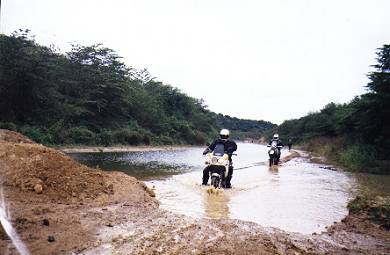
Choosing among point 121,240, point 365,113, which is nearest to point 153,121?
point 365,113

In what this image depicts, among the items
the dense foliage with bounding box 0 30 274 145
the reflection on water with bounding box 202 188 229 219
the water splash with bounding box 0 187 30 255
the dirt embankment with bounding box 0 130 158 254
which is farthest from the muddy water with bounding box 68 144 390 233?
the dense foliage with bounding box 0 30 274 145

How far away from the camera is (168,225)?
252 inches

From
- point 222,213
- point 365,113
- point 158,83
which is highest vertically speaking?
point 158,83

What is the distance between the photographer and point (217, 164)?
11047mm

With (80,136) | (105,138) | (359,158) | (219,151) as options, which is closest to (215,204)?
(219,151)

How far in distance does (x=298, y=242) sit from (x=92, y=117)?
4170 centimetres

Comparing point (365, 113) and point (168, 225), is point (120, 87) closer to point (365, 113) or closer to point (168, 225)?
point (365, 113)

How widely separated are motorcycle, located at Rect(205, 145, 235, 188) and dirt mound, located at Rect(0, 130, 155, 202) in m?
2.36

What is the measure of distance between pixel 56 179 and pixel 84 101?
36.2m

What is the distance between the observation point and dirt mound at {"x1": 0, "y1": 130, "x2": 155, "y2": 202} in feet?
24.5

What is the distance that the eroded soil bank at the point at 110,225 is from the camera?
204 inches

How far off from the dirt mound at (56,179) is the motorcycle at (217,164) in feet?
7.75

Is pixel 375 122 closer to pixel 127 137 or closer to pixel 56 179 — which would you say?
pixel 56 179

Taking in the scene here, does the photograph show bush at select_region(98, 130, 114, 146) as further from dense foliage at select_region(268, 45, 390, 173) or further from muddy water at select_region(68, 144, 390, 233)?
muddy water at select_region(68, 144, 390, 233)
